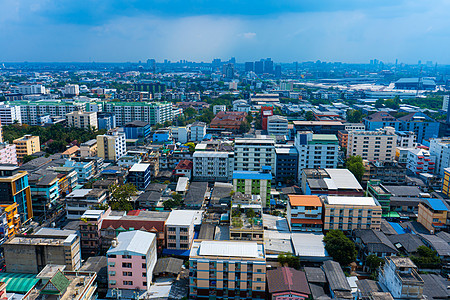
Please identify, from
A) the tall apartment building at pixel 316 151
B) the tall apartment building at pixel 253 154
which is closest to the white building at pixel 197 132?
the tall apartment building at pixel 253 154

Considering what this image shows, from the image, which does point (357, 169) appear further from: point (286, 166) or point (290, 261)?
point (290, 261)

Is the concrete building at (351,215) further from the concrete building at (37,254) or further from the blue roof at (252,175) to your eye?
the concrete building at (37,254)

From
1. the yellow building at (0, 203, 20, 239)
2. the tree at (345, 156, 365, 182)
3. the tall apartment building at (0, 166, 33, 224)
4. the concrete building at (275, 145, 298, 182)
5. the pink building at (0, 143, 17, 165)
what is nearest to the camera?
the yellow building at (0, 203, 20, 239)

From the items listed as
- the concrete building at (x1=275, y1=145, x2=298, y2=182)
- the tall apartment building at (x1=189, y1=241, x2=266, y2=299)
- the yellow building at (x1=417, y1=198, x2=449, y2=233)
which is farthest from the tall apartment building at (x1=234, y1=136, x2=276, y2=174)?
the tall apartment building at (x1=189, y1=241, x2=266, y2=299)

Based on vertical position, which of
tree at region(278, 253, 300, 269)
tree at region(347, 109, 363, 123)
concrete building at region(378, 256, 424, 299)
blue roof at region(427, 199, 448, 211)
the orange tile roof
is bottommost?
tree at region(278, 253, 300, 269)

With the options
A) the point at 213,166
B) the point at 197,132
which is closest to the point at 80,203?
the point at 213,166

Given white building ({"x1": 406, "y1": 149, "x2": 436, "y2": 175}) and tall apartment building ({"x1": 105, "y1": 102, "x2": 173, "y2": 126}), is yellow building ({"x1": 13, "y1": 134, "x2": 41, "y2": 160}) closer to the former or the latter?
tall apartment building ({"x1": 105, "y1": 102, "x2": 173, "y2": 126})
